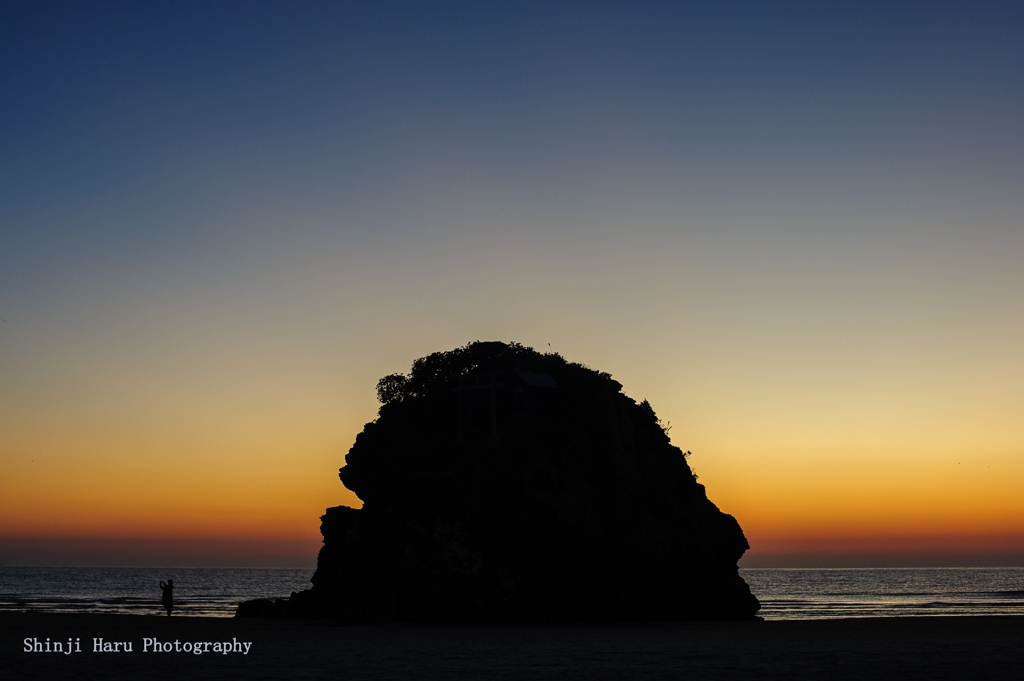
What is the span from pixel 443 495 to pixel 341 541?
633 cm

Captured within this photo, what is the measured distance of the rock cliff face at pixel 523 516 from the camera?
122ft

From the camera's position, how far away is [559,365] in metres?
46.8

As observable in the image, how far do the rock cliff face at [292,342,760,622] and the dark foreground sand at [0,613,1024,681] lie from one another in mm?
3560

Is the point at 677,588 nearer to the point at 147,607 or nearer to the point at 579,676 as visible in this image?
the point at 579,676

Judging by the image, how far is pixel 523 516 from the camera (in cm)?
3803

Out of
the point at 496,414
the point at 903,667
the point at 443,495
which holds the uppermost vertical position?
the point at 496,414

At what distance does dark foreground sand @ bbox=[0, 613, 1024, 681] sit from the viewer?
1770 cm

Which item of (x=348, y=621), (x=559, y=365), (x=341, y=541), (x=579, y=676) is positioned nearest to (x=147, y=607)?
(x=341, y=541)

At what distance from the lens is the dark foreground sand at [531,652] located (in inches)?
697

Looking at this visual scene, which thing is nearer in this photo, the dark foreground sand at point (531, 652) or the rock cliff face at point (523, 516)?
the dark foreground sand at point (531, 652)

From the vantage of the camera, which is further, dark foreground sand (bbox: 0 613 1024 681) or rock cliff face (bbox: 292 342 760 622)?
rock cliff face (bbox: 292 342 760 622)

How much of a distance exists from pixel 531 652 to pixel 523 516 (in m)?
15.4

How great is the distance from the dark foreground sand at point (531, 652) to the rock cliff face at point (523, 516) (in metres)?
3.56

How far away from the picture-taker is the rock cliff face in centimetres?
3712
